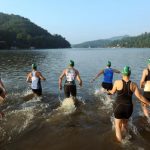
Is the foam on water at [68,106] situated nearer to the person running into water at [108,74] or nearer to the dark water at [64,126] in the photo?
the dark water at [64,126]

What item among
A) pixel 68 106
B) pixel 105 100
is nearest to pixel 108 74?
pixel 105 100

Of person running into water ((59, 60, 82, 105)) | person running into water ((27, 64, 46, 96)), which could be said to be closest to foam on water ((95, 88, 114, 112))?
person running into water ((59, 60, 82, 105))

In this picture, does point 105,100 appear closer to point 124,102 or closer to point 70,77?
point 70,77

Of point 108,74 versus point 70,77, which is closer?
point 70,77

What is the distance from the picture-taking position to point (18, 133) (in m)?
11.0

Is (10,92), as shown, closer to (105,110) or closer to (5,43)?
(105,110)

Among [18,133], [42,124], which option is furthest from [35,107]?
[18,133]

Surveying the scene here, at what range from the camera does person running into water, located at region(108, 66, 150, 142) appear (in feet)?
29.5

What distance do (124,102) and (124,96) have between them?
0.70 feet

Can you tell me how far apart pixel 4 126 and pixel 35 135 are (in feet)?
5.45

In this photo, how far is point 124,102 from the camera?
9.20m

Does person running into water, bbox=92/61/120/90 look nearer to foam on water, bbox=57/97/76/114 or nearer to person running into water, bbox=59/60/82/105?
person running into water, bbox=59/60/82/105

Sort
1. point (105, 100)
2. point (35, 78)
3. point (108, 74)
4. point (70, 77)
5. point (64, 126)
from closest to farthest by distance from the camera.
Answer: point (64, 126)
point (70, 77)
point (35, 78)
point (108, 74)
point (105, 100)

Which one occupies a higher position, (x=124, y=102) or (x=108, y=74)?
(x=124, y=102)
